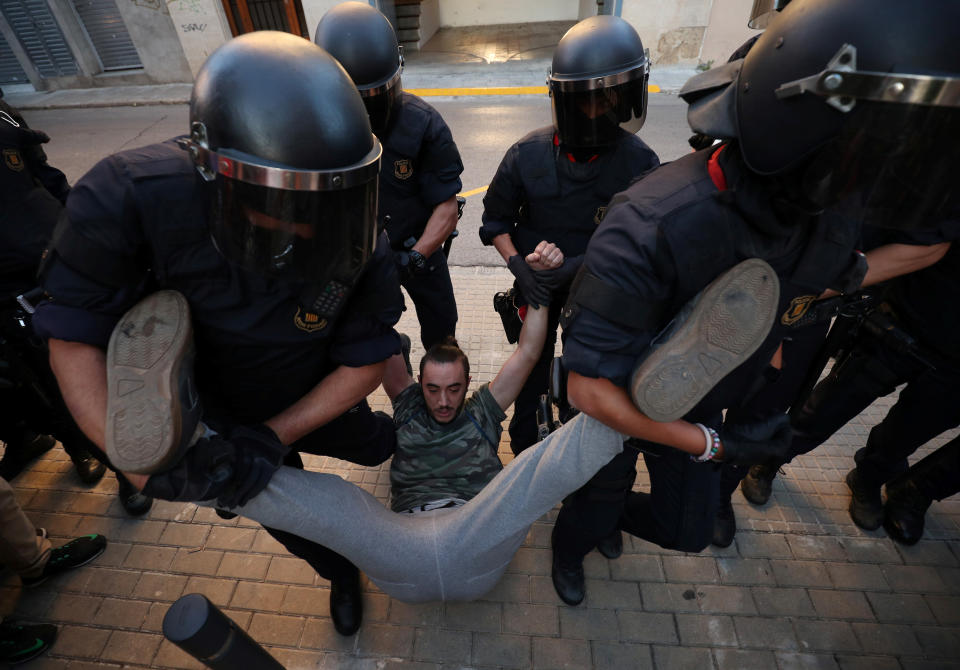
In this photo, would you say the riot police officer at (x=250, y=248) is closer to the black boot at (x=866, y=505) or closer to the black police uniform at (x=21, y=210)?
the black police uniform at (x=21, y=210)

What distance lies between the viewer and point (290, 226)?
128 cm

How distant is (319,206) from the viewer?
4.16 ft

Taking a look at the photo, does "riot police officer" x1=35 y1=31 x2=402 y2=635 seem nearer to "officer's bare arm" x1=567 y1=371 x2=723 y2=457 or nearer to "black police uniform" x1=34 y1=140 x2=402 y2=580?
"black police uniform" x1=34 y1=140 x2=402 y2=580

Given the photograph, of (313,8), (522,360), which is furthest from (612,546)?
(313,8)

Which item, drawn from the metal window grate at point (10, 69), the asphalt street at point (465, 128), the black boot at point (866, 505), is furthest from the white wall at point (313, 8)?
the black boot at point (866, 505)

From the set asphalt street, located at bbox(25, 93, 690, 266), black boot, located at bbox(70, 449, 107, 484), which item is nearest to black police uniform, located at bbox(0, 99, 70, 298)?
black boot, located at bbox(70, 449, 107, 484)

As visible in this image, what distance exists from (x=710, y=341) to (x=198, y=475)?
4.83ft

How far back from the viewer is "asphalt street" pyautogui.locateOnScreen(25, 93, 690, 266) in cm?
737

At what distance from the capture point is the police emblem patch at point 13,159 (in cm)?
239

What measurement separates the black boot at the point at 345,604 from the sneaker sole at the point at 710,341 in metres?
1.62

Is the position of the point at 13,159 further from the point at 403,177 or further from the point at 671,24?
the point at 671,24

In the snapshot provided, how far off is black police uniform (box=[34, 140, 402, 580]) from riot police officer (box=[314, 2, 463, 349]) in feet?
3.17

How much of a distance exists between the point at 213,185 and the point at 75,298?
53 cm

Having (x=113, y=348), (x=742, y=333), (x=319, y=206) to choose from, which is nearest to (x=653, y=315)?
(x=742, y=333)
